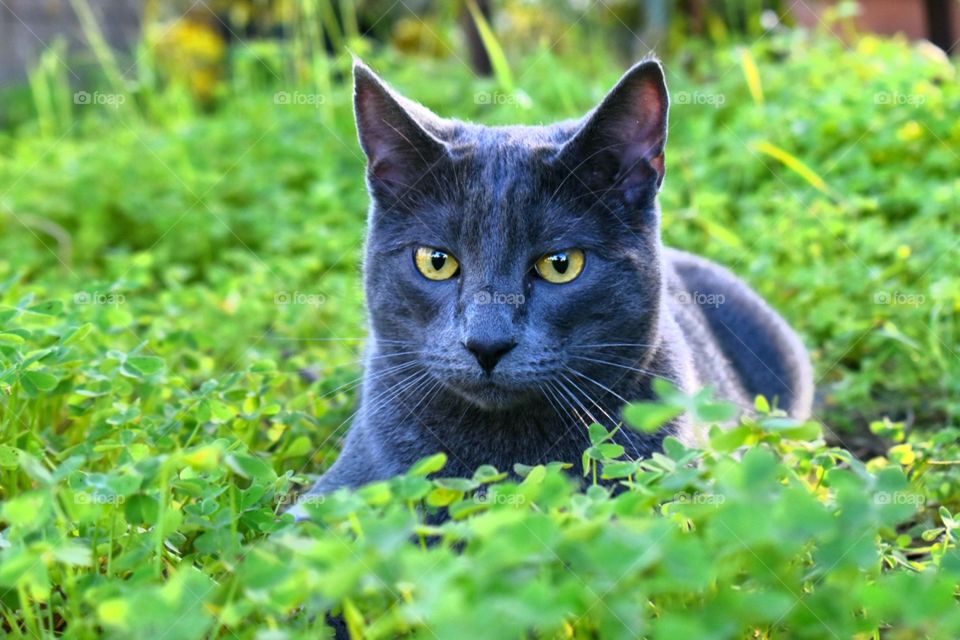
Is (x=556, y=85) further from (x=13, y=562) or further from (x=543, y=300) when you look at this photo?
(x=13, y=562)

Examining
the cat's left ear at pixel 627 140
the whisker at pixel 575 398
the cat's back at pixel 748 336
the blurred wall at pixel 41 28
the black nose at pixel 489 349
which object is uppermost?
the blurred wall at pixel 41 28

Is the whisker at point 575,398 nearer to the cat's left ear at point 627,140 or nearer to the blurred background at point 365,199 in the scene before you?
the cat's left ear at point 627,140

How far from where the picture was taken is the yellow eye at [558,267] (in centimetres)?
216

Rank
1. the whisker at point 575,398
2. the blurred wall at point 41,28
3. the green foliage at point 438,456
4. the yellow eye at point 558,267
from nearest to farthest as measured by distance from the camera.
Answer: the green foliage at point 438,456 < the whisker at point 575,398 < the yellow eye at point 558,267 < the blurred wall at point 41,28

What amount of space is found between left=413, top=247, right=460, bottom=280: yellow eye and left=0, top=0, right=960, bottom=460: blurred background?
34cm

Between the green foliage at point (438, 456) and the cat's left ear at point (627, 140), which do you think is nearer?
the green foliage at point (438, 456)

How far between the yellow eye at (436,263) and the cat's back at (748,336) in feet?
3.40

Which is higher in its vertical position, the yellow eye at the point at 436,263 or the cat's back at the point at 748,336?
the yellow eye at the point at 436,263

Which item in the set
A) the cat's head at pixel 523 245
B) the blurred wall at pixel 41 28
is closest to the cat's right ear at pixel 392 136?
the cat's head at pixel 523 245

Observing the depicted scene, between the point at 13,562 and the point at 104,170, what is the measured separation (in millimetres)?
4292

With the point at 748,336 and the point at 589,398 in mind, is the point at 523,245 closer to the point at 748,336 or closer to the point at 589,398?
the point at 589,398

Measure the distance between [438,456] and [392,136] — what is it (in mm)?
1097

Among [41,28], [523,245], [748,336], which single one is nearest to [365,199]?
[748,336]

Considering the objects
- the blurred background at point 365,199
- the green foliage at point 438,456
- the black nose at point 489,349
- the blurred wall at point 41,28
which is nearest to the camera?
the green foliage at point 438,456
